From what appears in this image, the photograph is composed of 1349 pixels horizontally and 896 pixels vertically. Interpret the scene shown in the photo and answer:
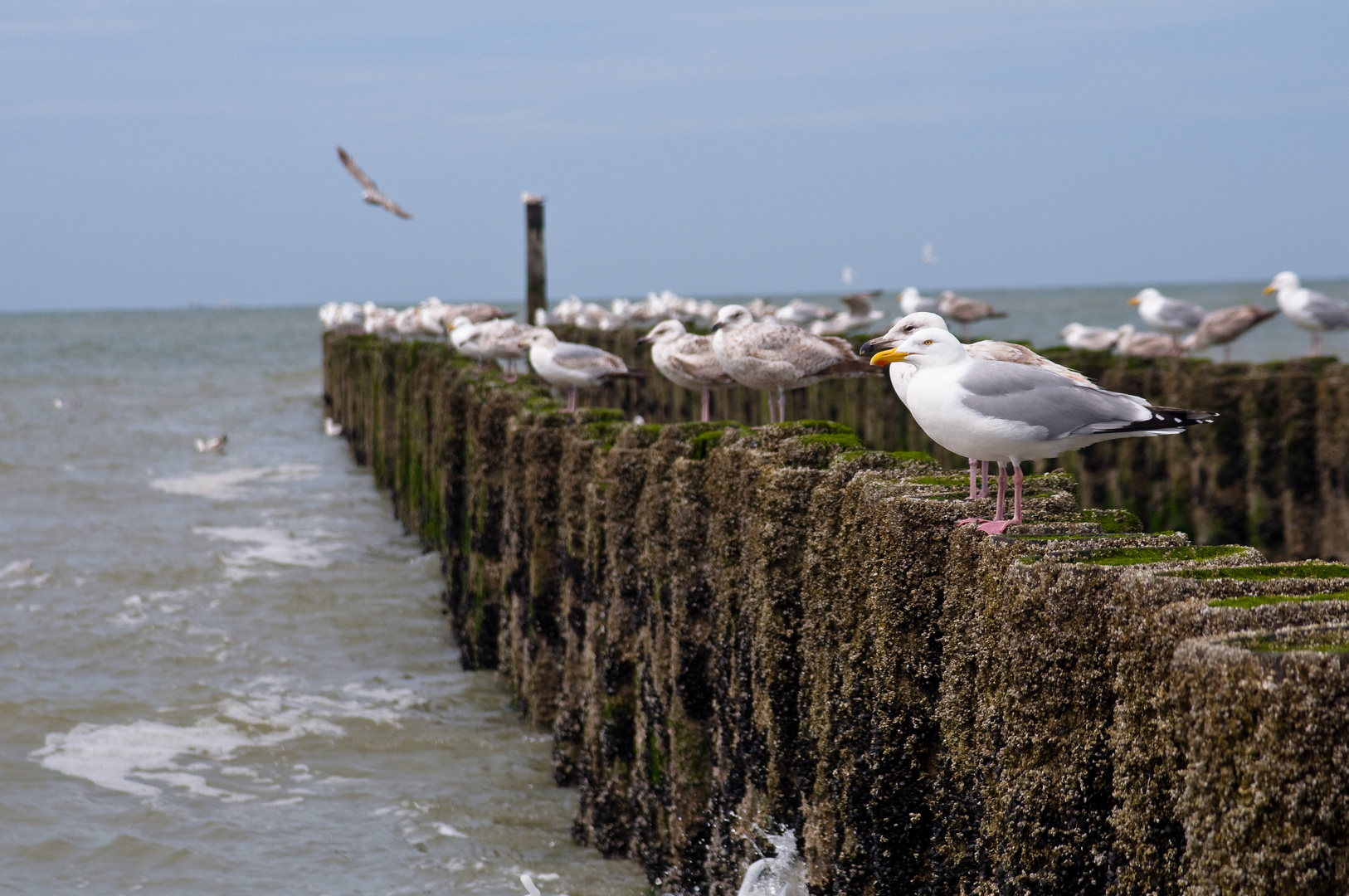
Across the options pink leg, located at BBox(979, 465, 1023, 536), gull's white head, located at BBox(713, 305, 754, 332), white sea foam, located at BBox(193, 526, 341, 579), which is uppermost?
gull's white head, located at BBox(713, 305, 754, 332)

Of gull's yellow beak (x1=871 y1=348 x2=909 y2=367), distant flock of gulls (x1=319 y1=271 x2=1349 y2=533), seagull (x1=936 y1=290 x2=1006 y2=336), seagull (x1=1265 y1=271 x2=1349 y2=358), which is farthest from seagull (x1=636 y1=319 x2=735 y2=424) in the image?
seagull (x1=936 y1=290 x2=1006 y2=336)

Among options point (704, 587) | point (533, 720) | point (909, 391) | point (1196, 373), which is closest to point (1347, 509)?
point (1196, 373)

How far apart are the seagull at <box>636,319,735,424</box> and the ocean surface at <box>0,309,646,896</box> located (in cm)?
240

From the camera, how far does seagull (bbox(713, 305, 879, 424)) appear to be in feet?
25.9

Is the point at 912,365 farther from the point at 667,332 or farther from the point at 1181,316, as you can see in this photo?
the point at 1181,316

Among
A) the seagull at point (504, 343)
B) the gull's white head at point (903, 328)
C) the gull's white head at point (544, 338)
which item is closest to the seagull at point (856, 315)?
the seagull at point (504, 343)

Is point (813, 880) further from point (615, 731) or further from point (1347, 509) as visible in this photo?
point (1347, 509)

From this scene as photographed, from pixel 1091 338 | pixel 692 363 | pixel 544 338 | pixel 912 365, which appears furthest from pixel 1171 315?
Answer: pixel 912 365

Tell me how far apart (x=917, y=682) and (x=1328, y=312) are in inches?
600

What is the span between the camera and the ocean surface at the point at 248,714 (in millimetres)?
6410

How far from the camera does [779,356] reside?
787cm

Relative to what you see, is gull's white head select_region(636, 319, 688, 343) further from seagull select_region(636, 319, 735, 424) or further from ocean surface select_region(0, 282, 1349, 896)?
ocean surface select_region(0, 282, 1349, 896)

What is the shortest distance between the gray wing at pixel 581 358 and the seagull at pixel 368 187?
5.60 metres

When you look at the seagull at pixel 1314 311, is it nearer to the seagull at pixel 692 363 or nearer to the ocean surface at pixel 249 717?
the seagull at pixel 692 363
